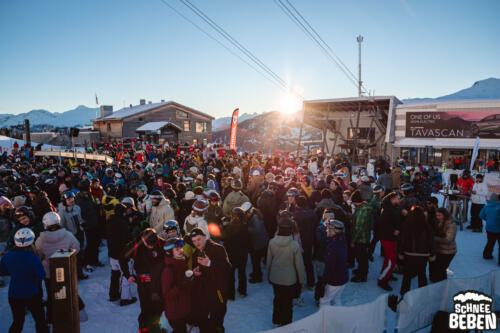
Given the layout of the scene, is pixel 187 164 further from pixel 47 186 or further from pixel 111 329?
pixel 111 329

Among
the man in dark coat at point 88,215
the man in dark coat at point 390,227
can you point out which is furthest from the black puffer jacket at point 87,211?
the man in dark coat at point 390,227

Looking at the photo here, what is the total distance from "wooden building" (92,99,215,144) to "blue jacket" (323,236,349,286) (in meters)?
28.1

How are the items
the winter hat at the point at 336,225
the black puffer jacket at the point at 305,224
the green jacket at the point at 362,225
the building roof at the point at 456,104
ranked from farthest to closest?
the building roof at the point at 456,104 → the green jacket at the point at 362,225 → the black puffer jacket at the point at 305,224 → the winter hat at the point at 336,225

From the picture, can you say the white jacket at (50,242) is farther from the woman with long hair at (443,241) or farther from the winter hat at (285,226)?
the woman with long hair at (443,241)

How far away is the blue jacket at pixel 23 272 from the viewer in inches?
139

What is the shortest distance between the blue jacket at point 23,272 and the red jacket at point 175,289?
183 centimetres

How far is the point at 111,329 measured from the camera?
4309 mm

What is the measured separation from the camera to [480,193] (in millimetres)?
8445

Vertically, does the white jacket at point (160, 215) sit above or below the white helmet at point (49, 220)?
below

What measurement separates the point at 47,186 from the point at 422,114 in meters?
24.8

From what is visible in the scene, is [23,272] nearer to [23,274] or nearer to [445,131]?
[23,274]

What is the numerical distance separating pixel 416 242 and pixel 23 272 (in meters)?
5.83

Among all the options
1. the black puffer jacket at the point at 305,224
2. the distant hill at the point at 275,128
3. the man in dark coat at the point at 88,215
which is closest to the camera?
the black puffer jacket at the point at 305,224

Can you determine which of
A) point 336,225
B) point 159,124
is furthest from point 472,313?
point 159,124
